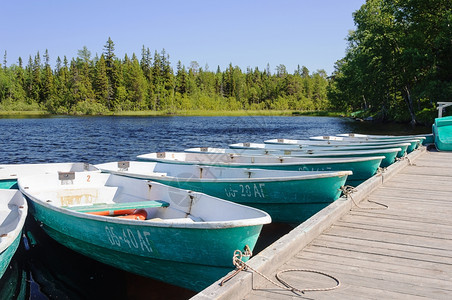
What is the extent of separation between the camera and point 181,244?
15.5 ft

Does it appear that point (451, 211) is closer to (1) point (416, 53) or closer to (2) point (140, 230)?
(2) point (140, 230)

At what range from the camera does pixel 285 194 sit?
7.44m

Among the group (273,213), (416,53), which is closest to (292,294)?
(273,213)

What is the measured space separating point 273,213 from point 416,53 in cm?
2881

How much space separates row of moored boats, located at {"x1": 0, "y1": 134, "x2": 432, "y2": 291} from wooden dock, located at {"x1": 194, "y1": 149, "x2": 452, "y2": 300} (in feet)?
1.85

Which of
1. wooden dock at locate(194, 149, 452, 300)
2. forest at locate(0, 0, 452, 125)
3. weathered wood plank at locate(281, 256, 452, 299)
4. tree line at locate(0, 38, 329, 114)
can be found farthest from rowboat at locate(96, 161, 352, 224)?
tree line at locate(0, 38, 329, 114)

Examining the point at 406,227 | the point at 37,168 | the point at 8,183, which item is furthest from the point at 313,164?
the point at 37,168

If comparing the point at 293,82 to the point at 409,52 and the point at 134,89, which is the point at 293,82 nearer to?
the point at 134,89

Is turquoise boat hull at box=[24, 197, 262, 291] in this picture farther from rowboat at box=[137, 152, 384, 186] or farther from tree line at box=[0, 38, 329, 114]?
tree line at box=[0, 38, 329, 114]

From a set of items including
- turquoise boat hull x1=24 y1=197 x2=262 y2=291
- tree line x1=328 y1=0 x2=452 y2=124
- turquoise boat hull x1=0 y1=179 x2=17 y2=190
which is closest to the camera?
turquoise boat hull x1=24 y1=197 x2=262 y2=291

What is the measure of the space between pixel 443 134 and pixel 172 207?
10.2 meters

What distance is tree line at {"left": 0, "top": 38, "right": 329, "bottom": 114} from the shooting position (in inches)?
3669

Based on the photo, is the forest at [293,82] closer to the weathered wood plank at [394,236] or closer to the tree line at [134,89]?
the tree line at [134,89]

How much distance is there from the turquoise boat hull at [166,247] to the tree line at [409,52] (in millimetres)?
29802
